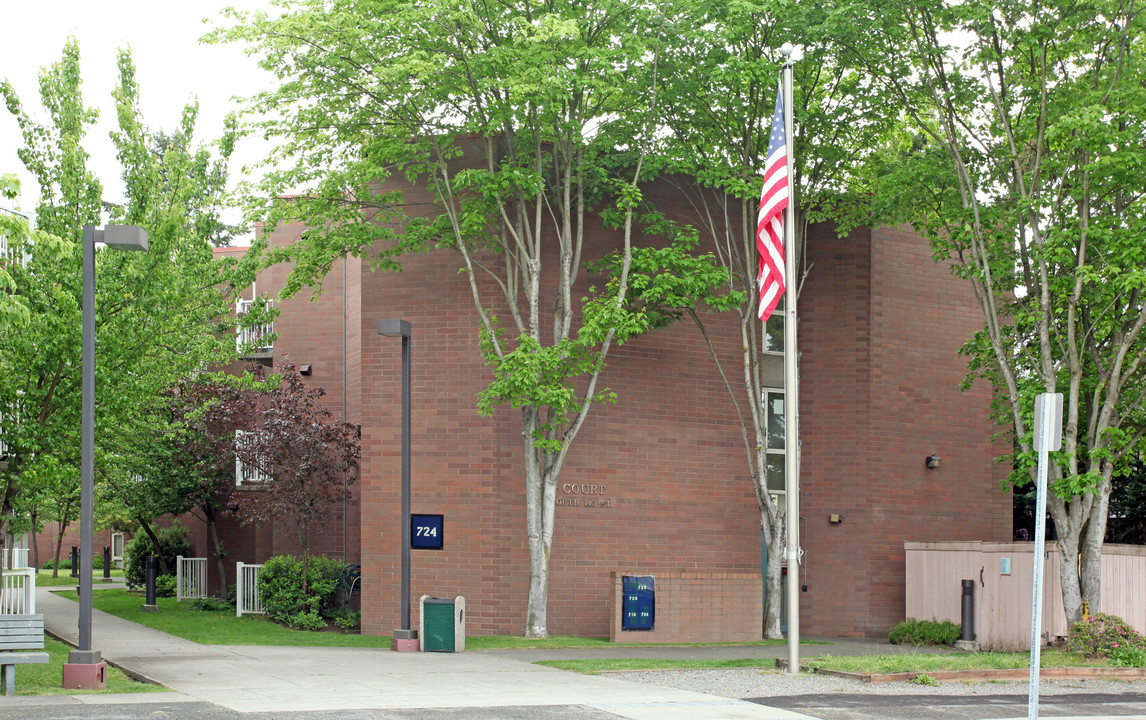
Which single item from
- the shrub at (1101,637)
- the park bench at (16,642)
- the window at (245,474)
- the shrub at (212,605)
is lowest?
the shrub at (212,605)

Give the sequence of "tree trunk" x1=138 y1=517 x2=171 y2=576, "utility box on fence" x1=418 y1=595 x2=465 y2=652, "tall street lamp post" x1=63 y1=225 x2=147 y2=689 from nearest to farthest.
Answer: "tall street lamp post" x1=63 y1=225 x2=147 y2=689
"utility box on fence" x1=418 y1=595 x2=465 y2=652
"tree trunk" x1=138 y1=517 x2=171 y2=576

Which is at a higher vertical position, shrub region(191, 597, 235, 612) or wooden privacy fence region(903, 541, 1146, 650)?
wooden privacy fence region(903, 541, 1146, 650)

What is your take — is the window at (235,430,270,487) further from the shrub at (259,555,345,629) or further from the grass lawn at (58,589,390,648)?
the grass lawn at (58,589,390,648)

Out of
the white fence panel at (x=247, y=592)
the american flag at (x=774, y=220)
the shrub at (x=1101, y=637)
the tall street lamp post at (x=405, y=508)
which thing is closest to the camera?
the american flag at (x=774, y=220)

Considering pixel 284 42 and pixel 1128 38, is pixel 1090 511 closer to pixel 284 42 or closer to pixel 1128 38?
pixel 1128 38

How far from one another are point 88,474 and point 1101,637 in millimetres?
13559

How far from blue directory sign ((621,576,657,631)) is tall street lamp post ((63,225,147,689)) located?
8.57m

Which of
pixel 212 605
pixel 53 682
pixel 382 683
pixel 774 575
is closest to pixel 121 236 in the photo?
pixel 53 682

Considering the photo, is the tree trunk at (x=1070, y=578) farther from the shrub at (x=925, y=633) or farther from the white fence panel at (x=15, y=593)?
the white fence panel at (x=15, y=593)

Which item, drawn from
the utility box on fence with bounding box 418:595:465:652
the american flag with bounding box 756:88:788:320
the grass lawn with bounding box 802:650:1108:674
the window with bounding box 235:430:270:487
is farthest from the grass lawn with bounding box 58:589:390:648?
the american flag with bounding box 756:88:788:320

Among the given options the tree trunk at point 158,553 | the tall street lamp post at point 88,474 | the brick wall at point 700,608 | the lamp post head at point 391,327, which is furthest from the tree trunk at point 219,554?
the tall street lamp post at point 88,474

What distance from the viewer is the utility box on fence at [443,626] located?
16.8 m

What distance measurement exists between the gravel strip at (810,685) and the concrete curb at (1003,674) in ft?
0.36

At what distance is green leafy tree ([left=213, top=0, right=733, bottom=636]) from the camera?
16938 mm
